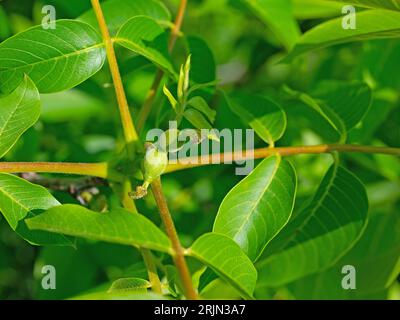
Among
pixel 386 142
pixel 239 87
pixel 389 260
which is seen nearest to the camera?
pixel 389 260

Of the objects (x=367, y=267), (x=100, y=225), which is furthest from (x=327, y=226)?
(x=100, y=225)

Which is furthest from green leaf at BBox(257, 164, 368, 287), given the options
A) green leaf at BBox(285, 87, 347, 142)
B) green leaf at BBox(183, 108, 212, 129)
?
green leaf at BBox(183, 108, 212, 129)

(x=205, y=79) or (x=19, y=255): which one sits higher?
(x=205, y=79)

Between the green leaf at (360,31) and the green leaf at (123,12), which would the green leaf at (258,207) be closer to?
the green leaf at (360,31)

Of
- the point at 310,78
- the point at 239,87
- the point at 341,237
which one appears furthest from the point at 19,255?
the point at 341,237

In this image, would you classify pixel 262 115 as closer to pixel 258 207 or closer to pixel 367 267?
pixel 258 207
